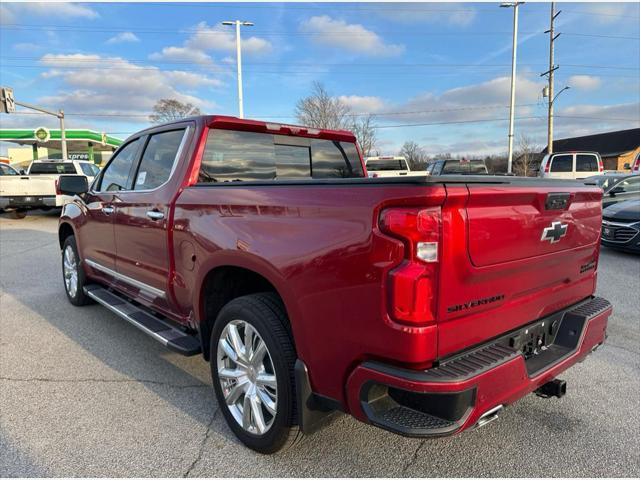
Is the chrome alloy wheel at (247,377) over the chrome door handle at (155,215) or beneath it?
beneath

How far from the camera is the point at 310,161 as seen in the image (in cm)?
421

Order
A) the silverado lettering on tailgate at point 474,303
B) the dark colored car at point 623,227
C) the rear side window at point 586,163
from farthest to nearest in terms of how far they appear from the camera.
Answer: the rear side window at point 586,163 → the dark colored car at point 623,227 → the silverado lettering on tailgate at point 474,303

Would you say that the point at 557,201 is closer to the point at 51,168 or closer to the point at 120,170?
the point at 120,170

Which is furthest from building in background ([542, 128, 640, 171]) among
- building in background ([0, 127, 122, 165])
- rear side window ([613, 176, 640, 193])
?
building in background ([0, 127, 122, 165])

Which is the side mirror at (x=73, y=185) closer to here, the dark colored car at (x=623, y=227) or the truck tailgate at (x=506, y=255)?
the truck tailgate at (x=506, y=255)

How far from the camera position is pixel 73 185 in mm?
5012

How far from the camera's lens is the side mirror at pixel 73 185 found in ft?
16.4

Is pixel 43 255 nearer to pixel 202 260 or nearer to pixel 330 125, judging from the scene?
pixel 202 260

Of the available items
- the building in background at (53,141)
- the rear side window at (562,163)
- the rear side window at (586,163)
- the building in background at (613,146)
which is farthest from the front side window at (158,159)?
the building in background at (613,146)

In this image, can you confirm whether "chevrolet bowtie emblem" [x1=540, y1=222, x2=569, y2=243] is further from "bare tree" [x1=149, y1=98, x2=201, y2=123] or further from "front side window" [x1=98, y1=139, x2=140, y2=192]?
"bare tree" [x1=149, y1=98, x2=201, y2=123]

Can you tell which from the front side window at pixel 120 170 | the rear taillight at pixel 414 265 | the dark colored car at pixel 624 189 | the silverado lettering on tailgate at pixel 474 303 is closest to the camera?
the rear taillight at pixel 414 265

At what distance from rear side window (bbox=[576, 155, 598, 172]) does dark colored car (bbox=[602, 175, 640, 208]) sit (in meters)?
6.59

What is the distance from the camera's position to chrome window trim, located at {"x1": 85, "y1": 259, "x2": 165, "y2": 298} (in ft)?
11.9

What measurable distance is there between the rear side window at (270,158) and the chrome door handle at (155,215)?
1.28 ft
